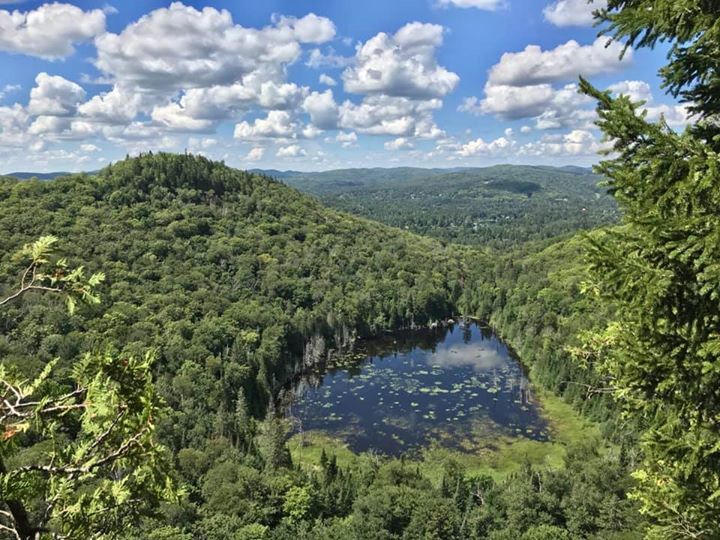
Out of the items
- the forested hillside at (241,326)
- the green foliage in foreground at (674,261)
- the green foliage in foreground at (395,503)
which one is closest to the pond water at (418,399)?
the forested hillside at (241,326)

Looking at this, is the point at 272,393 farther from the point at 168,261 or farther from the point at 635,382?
the point at 635,382

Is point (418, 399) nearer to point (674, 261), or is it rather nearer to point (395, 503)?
point (395, 503)

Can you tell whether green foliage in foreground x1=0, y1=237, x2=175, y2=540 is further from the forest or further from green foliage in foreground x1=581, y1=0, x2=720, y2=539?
green foliage in foreground x1=581, y1=0, x2=720, y2=539

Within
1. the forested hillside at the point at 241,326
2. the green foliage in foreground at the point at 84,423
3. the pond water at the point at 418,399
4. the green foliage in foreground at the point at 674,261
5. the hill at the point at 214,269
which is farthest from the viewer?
the hill at the point at 214,269

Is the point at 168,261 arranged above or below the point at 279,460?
above

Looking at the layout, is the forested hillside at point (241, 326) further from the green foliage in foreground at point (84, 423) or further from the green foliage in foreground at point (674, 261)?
the green foliage in foreground at point (674, 261)

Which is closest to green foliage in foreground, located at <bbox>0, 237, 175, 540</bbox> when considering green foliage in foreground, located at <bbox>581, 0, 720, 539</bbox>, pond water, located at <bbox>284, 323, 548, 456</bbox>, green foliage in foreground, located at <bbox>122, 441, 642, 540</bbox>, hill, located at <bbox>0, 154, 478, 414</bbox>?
green foliage in foreground, located at <bbox>581, 0, 720, 539</bbox>

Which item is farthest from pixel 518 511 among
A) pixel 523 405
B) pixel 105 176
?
pixel 105 176
